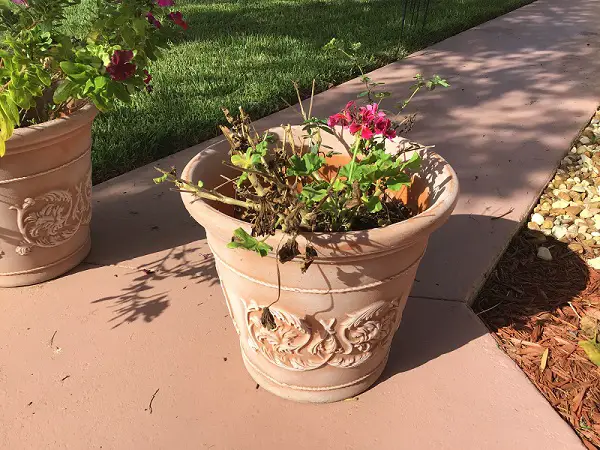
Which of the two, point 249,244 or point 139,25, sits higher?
point 139,25

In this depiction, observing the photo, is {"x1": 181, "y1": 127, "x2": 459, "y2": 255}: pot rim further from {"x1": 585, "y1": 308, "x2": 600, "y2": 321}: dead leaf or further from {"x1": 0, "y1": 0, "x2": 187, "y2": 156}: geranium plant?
{"x1": 585, "y1": 308, "x2": 600, "y2": 321}: dead leaf

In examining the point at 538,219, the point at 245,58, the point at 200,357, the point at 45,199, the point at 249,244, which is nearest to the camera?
the point at 249,244

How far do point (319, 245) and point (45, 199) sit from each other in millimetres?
1366

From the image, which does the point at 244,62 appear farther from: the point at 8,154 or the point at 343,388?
the point at 343,388

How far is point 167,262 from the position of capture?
2.63m

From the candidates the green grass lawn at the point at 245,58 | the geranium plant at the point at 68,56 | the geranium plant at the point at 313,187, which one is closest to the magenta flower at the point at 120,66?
the geranium plant at the point at 68,56

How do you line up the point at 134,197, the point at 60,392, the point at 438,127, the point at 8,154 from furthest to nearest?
the point at 438,127 → the point at 134,197 → the point at 8,154 → the point at 60,392

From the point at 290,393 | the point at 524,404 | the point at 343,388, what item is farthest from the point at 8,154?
the point at 524,404

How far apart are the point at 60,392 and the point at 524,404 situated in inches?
62.3

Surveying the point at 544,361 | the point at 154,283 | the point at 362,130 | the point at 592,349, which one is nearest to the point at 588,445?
the point at 544,361

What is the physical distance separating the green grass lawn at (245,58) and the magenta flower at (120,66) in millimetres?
726

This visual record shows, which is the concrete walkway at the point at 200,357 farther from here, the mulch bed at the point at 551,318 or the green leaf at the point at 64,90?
the green leaf at the point at 64,90

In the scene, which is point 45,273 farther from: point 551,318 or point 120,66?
point 551,318

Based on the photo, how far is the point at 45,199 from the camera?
7.64 feet
